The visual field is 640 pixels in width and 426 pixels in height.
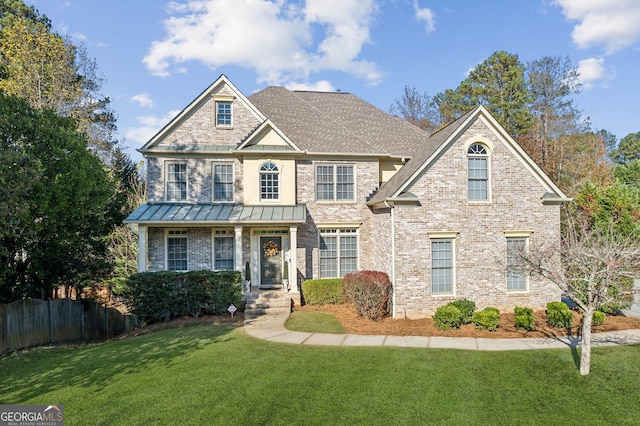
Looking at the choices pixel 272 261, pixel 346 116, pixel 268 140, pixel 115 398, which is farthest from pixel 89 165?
pixel 346 116

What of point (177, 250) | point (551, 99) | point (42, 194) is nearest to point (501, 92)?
point (551, 99)

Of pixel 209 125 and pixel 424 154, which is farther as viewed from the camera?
pixel 209 125

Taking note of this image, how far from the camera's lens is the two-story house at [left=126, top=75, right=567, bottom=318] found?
46.0ft

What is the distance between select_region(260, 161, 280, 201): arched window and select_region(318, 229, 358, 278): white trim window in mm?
2991

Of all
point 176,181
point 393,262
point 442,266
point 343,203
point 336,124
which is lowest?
point 442,266

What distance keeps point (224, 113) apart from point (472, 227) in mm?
12770

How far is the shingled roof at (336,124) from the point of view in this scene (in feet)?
59.2

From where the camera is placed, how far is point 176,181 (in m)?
17.3

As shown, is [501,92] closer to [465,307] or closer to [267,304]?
[465,307]

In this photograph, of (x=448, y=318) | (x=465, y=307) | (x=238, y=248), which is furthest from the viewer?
(x=238, y=248)

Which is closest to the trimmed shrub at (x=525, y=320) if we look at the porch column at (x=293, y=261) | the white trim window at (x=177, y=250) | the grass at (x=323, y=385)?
the grass at (x=323, y=385)

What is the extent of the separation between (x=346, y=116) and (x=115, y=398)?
18.0 metres

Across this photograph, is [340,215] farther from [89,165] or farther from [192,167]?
[89,165]

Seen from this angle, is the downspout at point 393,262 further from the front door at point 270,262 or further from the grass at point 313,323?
the front door at point 270,262
